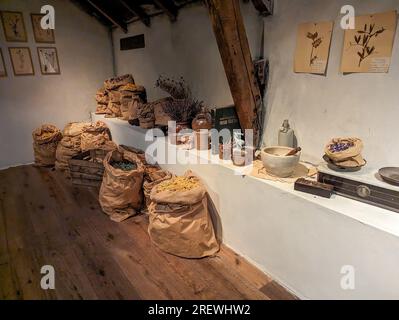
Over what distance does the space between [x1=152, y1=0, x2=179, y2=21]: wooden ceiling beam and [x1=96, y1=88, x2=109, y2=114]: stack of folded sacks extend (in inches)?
63.1

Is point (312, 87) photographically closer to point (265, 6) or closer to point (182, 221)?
point (265, 6)

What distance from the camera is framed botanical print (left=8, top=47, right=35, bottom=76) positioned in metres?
3.43

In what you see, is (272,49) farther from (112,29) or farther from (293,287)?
(112,29)

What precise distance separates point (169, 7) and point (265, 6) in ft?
4.16

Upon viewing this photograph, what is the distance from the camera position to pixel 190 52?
103 inches

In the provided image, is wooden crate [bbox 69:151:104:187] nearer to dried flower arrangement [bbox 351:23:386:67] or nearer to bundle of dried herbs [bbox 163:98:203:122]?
bundle of dried herbs [bbox 163:98:203:122]

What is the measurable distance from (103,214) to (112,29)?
9.67 ft

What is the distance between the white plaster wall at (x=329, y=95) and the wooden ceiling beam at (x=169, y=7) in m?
Answer: 1.24

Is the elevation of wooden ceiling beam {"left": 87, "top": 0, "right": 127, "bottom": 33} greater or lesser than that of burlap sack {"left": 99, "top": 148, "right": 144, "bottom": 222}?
greater

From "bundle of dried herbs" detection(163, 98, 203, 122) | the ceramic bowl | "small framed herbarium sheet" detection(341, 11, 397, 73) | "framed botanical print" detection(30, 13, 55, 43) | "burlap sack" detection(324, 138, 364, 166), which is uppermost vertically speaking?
"framed botanical print" detection(30, 13, 55, 43)

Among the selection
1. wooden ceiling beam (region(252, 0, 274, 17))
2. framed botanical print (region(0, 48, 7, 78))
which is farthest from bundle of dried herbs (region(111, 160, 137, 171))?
framed botanical print (region(0, 48, 7, 78))

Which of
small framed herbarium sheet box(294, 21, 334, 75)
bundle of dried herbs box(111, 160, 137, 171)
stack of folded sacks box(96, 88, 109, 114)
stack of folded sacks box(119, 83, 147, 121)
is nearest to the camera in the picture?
small framed herbarium sheet box(294, 21, 334, 75)

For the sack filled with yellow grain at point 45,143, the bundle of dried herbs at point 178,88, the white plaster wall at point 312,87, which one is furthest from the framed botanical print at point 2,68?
the white plaster wall at point 312,87

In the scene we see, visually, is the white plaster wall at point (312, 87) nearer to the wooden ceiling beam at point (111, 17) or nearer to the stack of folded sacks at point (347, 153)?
the stack of folded sacks at point (347, 153)
